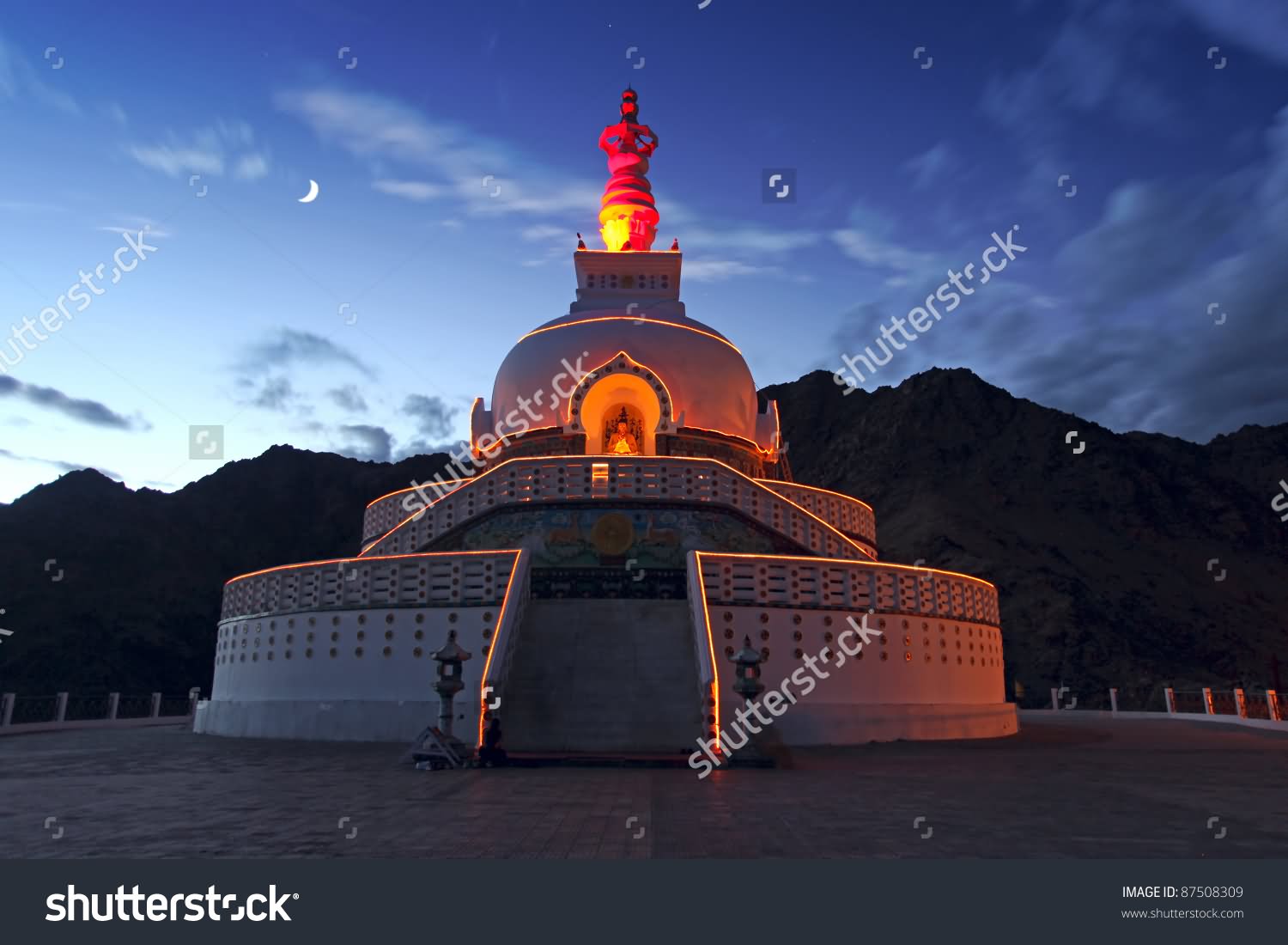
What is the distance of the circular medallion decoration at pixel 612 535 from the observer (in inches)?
898

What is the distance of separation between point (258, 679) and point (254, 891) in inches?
693

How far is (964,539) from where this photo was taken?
227 ft

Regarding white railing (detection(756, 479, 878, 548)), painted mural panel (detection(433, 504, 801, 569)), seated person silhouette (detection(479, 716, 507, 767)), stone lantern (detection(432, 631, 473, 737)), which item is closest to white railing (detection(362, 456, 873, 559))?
painted mural panel (detection(433, 504, 801, 569))

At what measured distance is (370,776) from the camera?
12914 mm

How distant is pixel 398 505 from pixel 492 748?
50.2 ft

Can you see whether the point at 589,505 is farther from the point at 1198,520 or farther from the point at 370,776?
the point at 1198,520

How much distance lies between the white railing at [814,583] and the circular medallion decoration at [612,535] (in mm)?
3324

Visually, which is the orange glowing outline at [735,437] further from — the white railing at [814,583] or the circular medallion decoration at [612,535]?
the white railing at [814,583]

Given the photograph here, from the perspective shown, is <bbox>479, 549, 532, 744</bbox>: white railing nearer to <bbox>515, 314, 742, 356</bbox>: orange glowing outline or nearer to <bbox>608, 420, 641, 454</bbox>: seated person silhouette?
<bbox>608, 420, 641, 454</bbox>: seated person silhouette

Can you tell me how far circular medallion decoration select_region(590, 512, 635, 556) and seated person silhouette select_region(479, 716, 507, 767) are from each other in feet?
27.4

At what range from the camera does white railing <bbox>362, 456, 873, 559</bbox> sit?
2356cm
